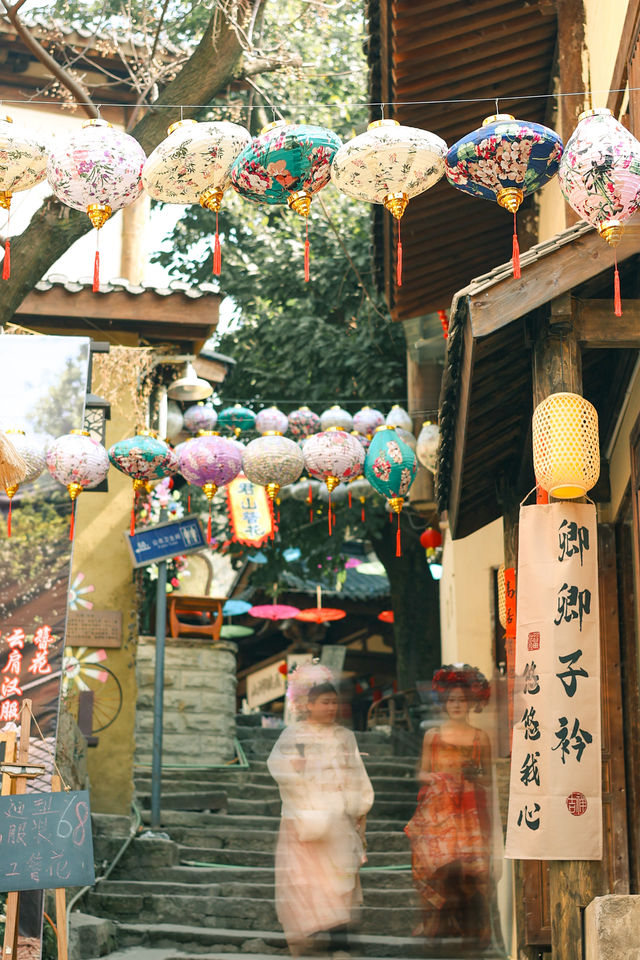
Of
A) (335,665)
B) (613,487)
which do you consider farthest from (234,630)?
(613,487)

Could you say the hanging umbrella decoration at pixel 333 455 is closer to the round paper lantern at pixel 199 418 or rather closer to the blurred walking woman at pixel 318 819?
the blurred walking woman at pixel 318 819

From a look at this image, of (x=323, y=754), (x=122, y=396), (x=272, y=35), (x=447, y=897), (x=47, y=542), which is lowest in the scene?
(x=447, y=897)

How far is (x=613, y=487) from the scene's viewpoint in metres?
7.87

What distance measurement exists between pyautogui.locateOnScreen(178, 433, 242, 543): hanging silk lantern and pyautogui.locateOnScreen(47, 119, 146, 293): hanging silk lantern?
12.2ft

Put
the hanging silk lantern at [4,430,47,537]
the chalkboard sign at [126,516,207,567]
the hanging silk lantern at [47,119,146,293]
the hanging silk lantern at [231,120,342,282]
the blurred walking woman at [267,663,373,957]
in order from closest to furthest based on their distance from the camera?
the hanging silk lantern at [231,120,342,282] → the hanging silk lantern at [47,119,146,293] → the blurred walking woman at [267,663,373,957] → the hanging silk lantern at [4,430,47,537] → the chalkboard sign at [126,516,207,567]

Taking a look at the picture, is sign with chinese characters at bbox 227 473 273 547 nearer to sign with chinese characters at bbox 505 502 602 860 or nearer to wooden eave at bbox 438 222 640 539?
wooden eave at bbox 438 222 640 539

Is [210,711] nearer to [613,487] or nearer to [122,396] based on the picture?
[122,396]

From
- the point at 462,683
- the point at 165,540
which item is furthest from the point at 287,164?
the point at 165,540

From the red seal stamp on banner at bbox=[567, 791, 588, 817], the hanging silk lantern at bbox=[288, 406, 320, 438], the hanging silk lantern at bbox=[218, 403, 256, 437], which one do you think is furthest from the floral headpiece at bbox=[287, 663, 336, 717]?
the hanging silk lantern at bbox=[218, 403, 256, 437]

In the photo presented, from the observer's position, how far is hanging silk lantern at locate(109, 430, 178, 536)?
33.3 ft

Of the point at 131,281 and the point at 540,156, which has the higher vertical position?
the point at 131,281

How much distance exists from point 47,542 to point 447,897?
4032 millimetres

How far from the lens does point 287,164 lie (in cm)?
620

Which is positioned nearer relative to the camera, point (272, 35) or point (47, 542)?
point (47, 542)
